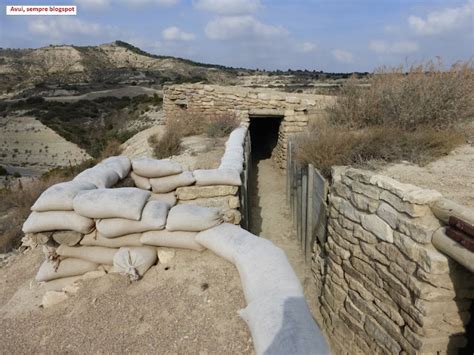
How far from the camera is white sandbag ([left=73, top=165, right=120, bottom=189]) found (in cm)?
331

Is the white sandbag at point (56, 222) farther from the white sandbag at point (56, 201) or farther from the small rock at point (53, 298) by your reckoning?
the small rock at point (53, 298)

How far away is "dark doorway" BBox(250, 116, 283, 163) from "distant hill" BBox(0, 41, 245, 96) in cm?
3018

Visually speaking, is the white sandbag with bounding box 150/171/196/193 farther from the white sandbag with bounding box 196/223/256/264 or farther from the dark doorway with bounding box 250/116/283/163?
the dark doorway with bounding box 250/116/283/163

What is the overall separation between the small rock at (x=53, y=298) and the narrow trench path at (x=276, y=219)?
11.6 feet

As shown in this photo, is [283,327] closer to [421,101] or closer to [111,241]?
[111,241]

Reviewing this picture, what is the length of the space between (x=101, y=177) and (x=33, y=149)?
67.5 ft

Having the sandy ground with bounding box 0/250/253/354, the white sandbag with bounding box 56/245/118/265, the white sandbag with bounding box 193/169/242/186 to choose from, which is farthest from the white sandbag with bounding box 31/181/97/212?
the white sandbag with bounding box 193/169/242/186

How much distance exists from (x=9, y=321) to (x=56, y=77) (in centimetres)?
5750

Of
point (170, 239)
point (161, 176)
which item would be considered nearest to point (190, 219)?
point (170, 239)

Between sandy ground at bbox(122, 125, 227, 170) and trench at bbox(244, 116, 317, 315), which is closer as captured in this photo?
sandy ground at bbox(122, 125, 227, 170)

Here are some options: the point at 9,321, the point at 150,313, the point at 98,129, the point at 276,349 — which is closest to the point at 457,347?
the point at 276,349

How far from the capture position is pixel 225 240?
108 inches

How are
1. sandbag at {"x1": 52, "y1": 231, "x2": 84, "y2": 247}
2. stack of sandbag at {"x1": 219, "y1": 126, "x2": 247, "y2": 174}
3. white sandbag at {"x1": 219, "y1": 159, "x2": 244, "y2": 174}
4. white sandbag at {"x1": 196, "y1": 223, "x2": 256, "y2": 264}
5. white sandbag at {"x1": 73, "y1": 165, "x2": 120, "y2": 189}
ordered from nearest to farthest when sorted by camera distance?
white sandbag at {"x1": 196, "y1": 223, "x2": 256, "y2": 264}, sandbag at {"x1": 52, "y1": 231, "x2": 84, "y2": 247}, white sandbag at {"x1": 73, "y1": 165, "x2": 120, "y2": 189}, white sandbag at {"x1": 219, "y1": 159, "x2": 244, "y2": 174}, stack of sandbag at {"x1": 219, "y1": 126, "x2": 247, "y2": 174}

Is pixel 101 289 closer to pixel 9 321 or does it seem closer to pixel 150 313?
pixel 150 313
